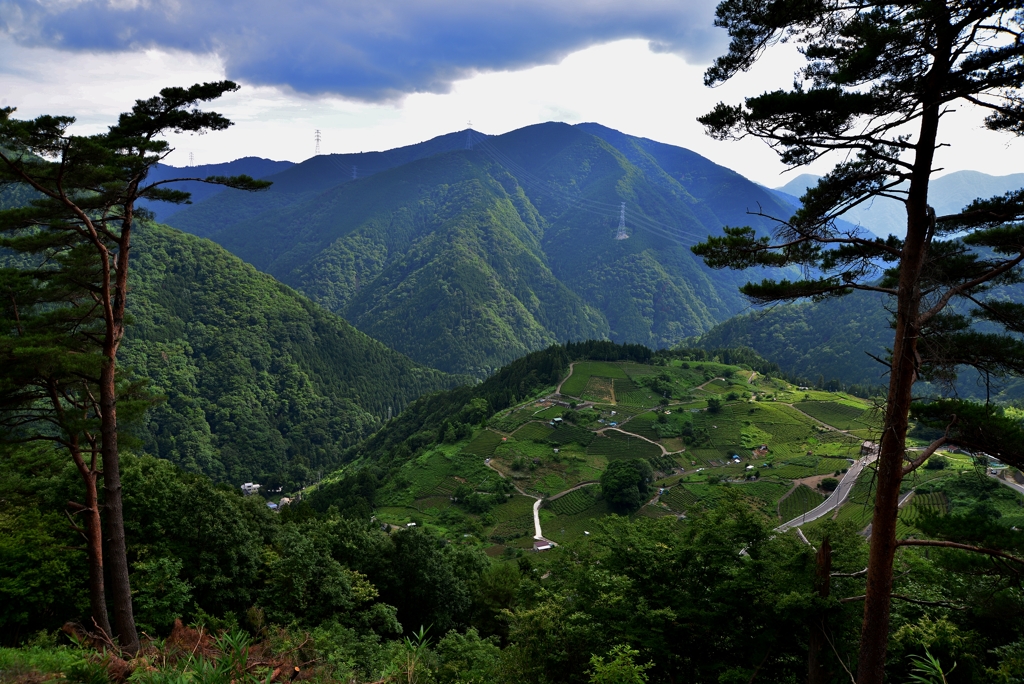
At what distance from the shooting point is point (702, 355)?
12706cm

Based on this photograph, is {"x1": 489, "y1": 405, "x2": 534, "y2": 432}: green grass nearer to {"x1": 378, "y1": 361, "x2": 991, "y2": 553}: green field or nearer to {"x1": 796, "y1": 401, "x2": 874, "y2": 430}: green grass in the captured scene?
{"x1": 378, "y1": 361, "x2": 991, "y2": 553}: green field

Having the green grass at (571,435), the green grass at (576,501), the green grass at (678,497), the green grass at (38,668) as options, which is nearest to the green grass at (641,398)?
the green grass at (571,435)

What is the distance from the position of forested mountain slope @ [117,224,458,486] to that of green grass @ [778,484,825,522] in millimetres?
83207

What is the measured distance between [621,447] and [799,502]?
81.3 ft

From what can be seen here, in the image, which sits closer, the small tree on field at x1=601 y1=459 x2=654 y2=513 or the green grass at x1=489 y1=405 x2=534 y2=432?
the small tree on field at x1=601 y1=459 x2=654 y2=513

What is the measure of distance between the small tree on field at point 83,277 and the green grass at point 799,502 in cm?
6203

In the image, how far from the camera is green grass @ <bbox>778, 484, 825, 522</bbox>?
62625 millimetres

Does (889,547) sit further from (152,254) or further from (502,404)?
(152,254)

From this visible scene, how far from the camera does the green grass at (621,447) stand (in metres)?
81.4

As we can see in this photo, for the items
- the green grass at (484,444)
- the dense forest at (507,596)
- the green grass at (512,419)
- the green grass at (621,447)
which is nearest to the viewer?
the dense forest at (507,596)

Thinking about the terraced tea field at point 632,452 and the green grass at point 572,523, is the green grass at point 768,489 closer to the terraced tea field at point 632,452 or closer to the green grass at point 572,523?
the terraced tea field at point 632,452

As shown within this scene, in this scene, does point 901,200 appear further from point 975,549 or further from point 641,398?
point 641,398

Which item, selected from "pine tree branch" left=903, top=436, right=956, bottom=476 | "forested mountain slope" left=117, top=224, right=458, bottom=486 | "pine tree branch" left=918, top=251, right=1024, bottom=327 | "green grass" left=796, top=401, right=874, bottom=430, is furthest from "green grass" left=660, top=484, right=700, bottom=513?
"forested mountain slope" left=117, top=224, right=458, bottom=486

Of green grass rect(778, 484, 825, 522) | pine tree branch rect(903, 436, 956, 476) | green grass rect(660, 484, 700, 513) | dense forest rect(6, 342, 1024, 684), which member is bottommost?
green grass rect(660, 484, 700, 513)
